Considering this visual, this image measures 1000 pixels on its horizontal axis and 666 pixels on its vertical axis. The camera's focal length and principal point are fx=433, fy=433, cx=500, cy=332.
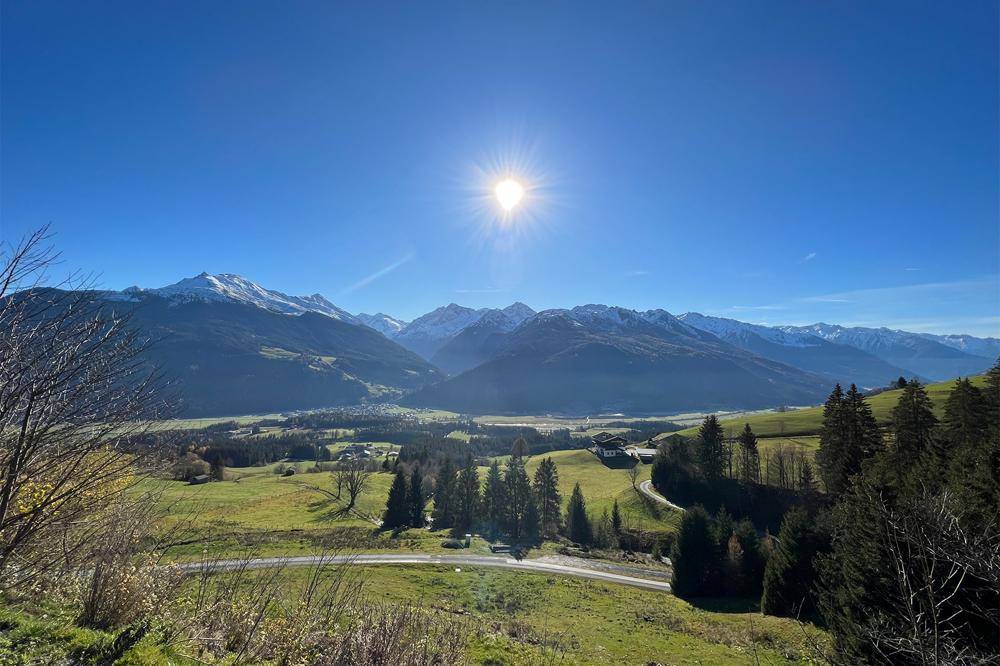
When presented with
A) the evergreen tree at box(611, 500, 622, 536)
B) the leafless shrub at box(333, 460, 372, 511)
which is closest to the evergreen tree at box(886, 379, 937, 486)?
the evergreen tree at box(611, 500, 622, 536)

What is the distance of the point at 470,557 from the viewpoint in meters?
50.3

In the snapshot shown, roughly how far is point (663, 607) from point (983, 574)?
36324 millimetres

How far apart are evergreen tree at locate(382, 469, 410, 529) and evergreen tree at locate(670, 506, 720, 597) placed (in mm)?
39697

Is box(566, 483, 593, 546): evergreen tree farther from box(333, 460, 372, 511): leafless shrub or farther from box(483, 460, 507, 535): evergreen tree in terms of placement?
box(333, 460, 372, 511): leafless shrub

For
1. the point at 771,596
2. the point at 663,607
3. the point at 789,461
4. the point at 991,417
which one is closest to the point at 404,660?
the point at 663,607

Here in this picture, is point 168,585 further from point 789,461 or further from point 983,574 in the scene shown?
point 789,461

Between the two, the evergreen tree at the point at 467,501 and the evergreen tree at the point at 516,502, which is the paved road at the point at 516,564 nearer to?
the evergreen tree at the point at 516,502

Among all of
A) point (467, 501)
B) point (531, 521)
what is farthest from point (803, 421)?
point (467, 501)

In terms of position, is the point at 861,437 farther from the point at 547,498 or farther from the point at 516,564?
the point at 547,498

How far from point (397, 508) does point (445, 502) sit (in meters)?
9.09

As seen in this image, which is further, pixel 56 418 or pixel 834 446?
pixel 834 446

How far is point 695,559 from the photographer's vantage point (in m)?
45.0

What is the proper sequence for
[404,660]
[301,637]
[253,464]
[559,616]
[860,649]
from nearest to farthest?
[404,660], [301,637], [860,649], [559,616], [253,464]

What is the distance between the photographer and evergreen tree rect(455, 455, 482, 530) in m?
71.6
